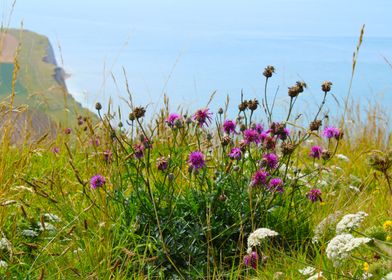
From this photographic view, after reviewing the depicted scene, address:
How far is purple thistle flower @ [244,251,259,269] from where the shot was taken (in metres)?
2.74

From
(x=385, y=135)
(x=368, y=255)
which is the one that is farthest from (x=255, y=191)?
(x=385, y=135)

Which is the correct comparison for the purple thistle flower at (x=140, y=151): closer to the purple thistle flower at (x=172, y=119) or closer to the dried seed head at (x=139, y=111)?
the purple thistle flower at (x=172, y=119)

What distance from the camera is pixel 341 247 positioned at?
2254 mm

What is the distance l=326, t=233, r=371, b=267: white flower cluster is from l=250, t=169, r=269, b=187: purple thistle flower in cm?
85

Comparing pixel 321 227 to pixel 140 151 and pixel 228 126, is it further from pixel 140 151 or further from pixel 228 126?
pixel 140 151

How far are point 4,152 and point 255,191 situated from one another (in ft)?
4.50

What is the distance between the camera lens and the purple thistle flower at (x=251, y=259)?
2.74m

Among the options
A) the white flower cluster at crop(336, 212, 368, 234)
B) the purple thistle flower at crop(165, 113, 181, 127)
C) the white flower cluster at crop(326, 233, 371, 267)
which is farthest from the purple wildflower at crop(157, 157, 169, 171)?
the white flower cluster at crop(326, 233, 371, 267)

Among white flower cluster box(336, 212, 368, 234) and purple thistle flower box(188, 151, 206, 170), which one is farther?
purple thistle flower box(188, 151, 206, 170)

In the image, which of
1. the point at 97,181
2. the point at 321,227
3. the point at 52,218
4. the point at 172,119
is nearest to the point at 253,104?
the point at 172,119

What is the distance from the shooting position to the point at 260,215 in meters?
3.37

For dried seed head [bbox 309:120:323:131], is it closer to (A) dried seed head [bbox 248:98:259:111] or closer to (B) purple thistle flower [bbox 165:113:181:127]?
(A) dried seed head [bbox 248:98:259:111]

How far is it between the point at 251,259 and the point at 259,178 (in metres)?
0.42

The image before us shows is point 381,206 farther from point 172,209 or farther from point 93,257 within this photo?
point 93,257
